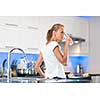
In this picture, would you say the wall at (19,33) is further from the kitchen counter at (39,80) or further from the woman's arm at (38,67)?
the kitchen counter at (39,80)

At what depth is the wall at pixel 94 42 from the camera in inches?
124

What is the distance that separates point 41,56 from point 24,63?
7.3 inches

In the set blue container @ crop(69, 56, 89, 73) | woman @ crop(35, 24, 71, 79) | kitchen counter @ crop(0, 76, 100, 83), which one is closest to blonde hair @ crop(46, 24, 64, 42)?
woman @ crop(35, 24, 71, 79)

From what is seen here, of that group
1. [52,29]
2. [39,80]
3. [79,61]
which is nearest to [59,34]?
[52,29]

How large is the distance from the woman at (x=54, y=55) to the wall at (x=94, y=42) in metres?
0.24

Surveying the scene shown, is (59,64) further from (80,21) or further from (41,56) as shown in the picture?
(80,21)

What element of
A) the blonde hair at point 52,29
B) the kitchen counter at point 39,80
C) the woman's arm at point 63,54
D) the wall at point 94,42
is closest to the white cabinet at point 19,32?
the blonde hair at point 52,29

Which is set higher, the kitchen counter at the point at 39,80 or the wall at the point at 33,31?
the wall at the point at 33,31

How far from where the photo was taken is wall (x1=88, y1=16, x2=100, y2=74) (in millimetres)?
3139

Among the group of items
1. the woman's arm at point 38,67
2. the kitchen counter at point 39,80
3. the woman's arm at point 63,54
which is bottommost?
the kitchen counter at point 39,80

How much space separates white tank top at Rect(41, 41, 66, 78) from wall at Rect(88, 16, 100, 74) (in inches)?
11.9

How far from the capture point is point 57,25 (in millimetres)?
3156

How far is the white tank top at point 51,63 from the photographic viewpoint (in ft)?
10.3
